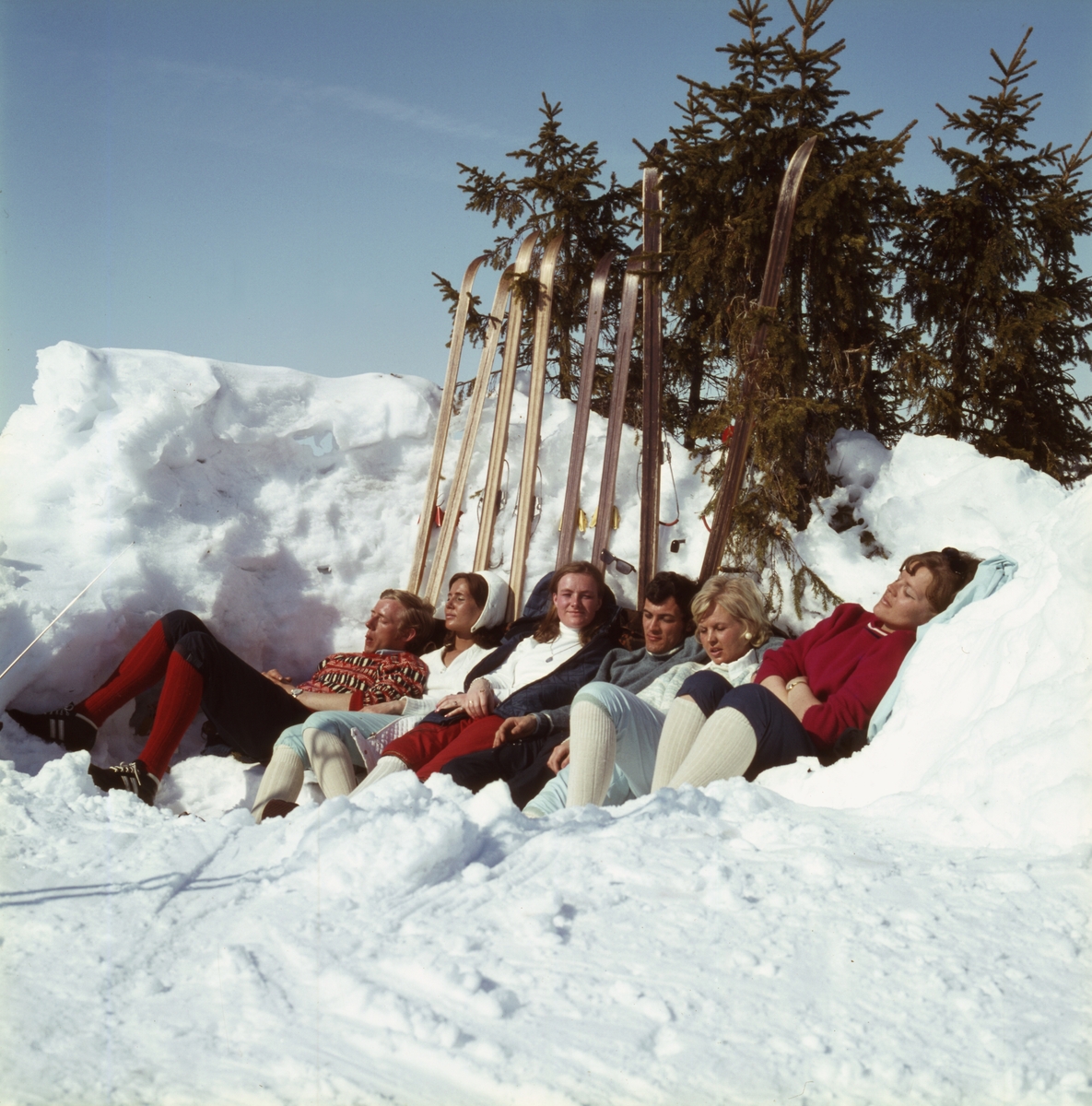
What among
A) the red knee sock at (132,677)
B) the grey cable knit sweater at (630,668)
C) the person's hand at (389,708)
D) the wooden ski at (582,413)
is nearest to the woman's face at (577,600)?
the grey cable knit sweater at (630,668)

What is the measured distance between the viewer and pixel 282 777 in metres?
3.42

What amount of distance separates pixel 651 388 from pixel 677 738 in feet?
6.88

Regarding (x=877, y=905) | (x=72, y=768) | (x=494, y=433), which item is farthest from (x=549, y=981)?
(x=494, y=433)

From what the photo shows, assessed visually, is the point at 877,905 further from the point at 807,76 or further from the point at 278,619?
the point at 807,76

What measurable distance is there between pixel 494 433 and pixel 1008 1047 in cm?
399

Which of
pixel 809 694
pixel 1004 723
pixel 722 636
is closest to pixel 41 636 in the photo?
pixel 722 636

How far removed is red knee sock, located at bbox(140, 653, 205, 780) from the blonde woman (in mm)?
1452

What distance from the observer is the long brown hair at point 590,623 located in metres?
3.84

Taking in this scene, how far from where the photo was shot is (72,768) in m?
2.76

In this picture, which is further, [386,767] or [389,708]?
[389,708]

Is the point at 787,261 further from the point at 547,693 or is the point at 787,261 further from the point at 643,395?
the point at 547,693

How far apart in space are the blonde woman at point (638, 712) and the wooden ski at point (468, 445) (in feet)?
5.77

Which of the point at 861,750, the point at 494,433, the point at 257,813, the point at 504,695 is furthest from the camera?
the point at 494,433

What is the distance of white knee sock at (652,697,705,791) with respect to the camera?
2757 mm
